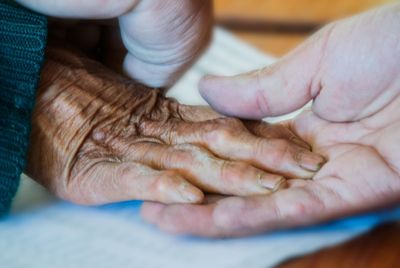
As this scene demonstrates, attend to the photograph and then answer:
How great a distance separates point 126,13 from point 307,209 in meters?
0.33

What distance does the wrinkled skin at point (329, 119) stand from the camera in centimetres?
64

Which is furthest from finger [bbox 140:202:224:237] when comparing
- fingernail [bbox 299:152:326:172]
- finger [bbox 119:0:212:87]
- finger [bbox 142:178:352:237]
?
finger [bbox 119:0:212:87]

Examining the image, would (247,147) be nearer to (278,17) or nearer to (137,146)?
(137,146)

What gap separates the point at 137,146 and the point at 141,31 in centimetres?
15

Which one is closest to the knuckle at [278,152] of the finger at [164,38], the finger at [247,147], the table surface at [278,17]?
the finger at [247,147]

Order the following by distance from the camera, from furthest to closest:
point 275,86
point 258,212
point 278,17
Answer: point 278,17
point 275,86
point 258,212

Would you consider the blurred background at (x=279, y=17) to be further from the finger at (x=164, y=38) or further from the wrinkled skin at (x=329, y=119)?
the wrinkled skin at (x=329, y=119)

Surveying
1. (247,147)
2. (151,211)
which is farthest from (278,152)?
(151,211)

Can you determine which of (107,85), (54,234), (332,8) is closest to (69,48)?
(107,85)

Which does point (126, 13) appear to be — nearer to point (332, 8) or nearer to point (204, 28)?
point (204, 28)

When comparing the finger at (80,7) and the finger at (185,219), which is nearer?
the finger at (185,219)

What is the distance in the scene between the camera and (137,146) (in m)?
0.75

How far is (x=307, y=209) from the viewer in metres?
0.64

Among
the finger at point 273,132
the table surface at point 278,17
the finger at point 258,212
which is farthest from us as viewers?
the table surface at point 278,17
